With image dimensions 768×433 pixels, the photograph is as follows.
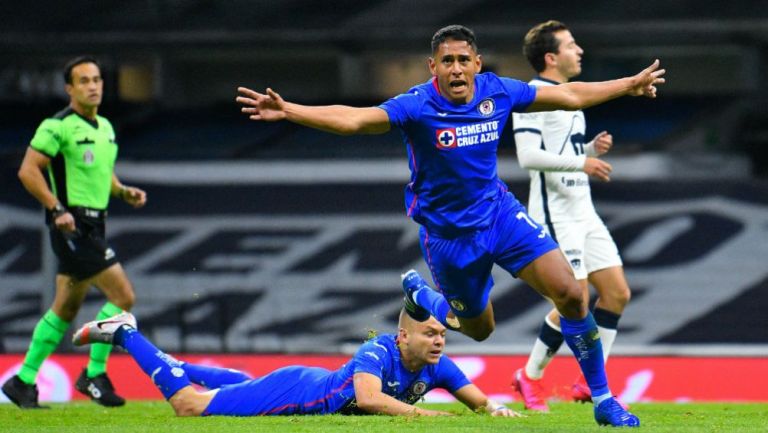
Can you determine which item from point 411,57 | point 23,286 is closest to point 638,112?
point 411,57

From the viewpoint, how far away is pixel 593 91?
23.8ft

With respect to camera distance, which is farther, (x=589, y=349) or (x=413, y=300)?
(x=413, y=300)

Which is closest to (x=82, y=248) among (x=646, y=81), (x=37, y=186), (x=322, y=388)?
(x=37, y=186)

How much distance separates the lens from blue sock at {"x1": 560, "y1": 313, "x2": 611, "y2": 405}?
7320 millimetres

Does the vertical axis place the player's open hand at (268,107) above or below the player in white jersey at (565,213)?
above

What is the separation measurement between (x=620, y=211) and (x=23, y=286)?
6.63 meters

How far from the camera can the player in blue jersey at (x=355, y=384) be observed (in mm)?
7984

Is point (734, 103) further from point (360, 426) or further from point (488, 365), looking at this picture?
point (360, 426)

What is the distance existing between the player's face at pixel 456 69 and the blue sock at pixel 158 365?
7.83 ft

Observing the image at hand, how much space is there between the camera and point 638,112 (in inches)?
680

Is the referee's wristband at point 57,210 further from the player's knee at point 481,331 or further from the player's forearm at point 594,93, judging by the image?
the player's forearm at point 594,93

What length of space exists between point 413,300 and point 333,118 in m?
2.02

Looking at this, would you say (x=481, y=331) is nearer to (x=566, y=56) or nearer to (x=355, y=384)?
(x=355, y=384)

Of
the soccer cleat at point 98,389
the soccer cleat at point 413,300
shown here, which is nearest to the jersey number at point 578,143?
the soccer cleat at point 413,300
